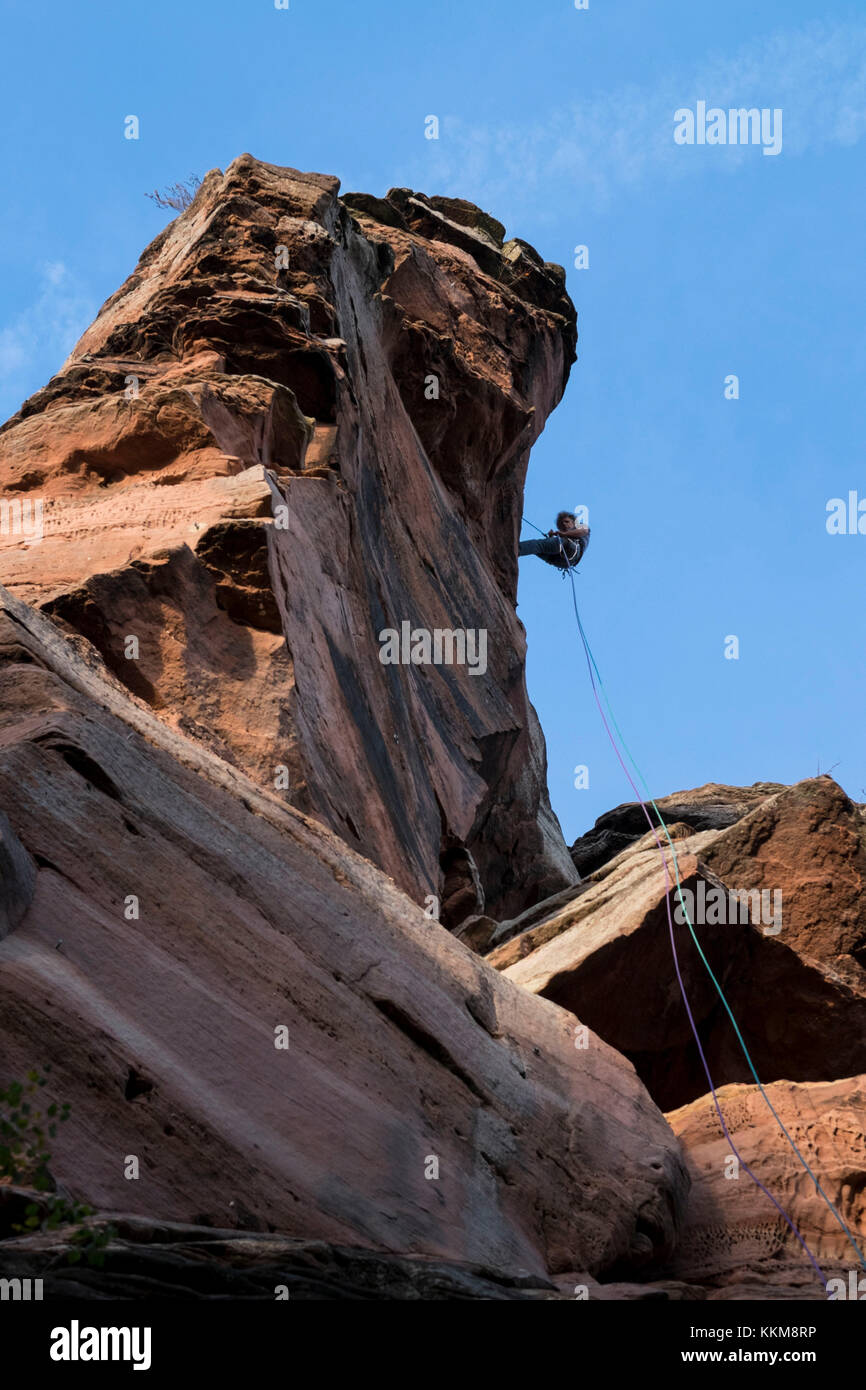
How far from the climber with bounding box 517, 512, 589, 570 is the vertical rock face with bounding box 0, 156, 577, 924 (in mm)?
2680

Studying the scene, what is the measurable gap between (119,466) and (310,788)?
423cm

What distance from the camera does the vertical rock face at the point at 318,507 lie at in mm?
11188

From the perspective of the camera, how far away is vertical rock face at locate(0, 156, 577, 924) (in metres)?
11.2

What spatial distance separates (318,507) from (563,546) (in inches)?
570

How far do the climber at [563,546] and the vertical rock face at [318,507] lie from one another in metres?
2.68

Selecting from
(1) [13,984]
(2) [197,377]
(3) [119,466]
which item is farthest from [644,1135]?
A: (2) [197,377]

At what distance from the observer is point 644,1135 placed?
8820 millimetres

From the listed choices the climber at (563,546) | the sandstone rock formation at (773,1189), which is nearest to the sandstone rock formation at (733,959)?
the sandstone rock formation at (773,1189)

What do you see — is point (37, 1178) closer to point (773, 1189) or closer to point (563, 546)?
point (773, 1189)

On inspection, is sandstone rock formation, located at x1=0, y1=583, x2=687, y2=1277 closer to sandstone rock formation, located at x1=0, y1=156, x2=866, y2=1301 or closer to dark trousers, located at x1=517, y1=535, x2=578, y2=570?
sandstone rock formation, located at x1=0, y1=156, x2=866, y2=1301

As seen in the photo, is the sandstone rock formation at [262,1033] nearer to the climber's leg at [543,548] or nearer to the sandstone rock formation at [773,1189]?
the sandstone rock formation at [773,1189]

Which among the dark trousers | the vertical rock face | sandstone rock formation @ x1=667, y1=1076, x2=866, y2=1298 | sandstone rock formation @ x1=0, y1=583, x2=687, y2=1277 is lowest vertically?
sandstone rock formation @ x1=667, y1=1076, x2=866, y2=1298

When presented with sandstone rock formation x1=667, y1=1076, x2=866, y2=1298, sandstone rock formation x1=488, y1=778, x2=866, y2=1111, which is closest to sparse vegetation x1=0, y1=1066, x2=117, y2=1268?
sandstone rock formation x1=667, y1=1076, x2=866, y2=1298

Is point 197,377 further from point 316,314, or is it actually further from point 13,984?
point 13,984
